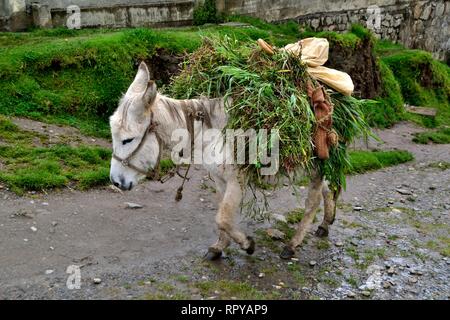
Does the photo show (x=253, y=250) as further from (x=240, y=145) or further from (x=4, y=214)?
(x=4, y=214)

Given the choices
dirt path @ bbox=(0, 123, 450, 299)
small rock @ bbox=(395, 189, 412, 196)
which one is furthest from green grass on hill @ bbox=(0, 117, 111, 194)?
small rock @ bbox=(395, 189, 412, 196)

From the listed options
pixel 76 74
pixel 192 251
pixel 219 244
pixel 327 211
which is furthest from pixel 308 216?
pixel 76 74

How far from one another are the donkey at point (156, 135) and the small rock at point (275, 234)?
907mm

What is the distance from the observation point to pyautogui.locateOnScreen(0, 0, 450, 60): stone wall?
12.6 meters

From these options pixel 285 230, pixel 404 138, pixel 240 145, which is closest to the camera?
pixel 240 145

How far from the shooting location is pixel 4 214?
20.3 ft

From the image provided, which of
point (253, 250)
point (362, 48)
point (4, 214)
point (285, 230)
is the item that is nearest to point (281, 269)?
point (253, 250)

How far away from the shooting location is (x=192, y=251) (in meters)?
5.82

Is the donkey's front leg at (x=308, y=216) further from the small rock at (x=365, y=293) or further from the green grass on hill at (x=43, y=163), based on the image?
the green grass on hill at (x=43, y=163)

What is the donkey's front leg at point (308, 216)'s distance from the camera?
5875 mm

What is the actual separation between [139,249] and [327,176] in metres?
2.24

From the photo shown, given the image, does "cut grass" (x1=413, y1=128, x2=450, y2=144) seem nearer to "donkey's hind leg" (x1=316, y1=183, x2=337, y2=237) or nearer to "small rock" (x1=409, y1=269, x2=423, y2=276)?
"donkey's hind leg" (x1=316, y1=183, x2=337, y2=237)

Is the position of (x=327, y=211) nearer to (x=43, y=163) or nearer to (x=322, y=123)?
(x=322, y=123)

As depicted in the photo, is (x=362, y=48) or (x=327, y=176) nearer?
(x=327, y=176)
